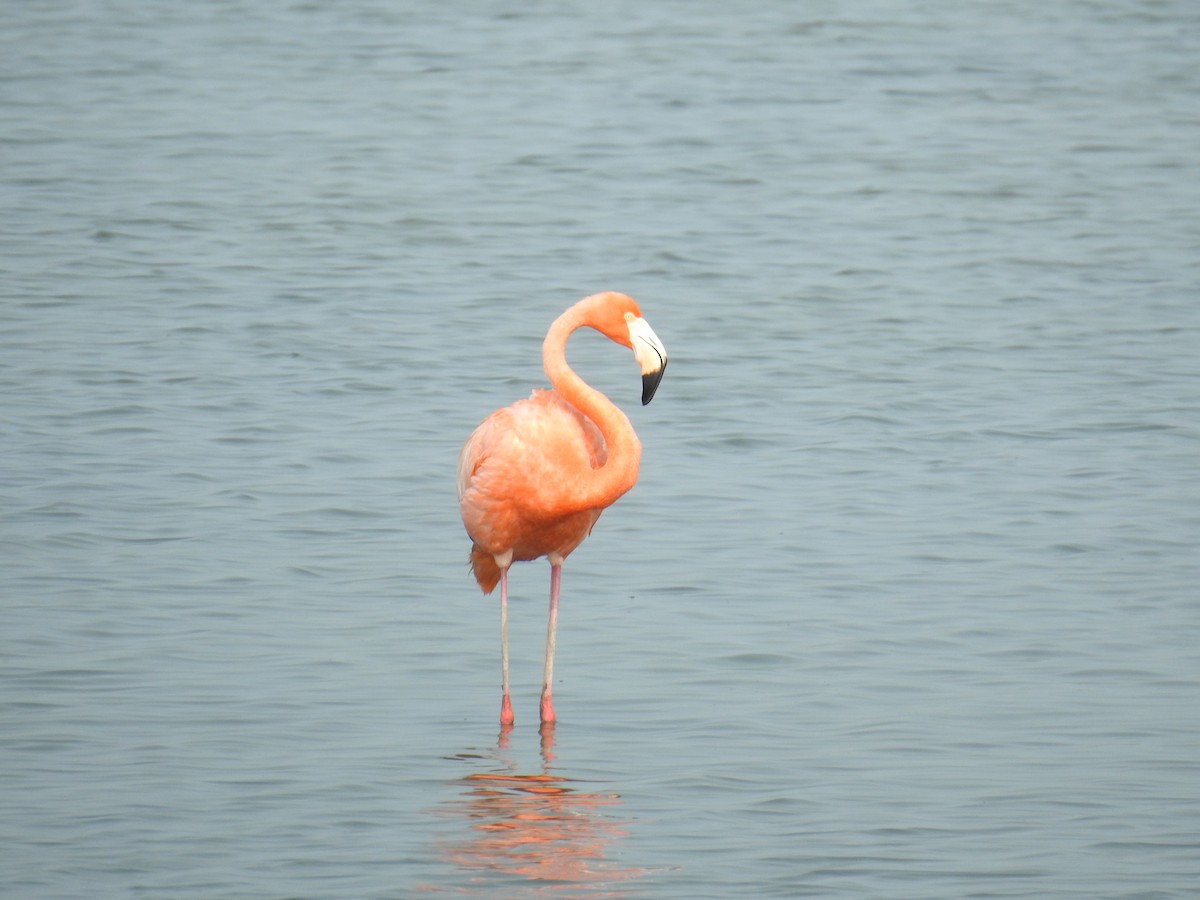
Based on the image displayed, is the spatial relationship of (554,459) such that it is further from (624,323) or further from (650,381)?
(624,323)

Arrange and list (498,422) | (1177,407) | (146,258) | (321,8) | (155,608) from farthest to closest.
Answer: (321,8)
(146,258)
(1177,407)
(155,608)
(498,422)

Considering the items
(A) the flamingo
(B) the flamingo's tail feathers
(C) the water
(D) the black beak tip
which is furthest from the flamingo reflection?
(D) the black beak tip

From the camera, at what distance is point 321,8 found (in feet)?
73.2

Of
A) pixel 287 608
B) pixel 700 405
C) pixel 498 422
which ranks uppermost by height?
pixel 498 422

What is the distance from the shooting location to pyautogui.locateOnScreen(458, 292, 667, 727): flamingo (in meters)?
6.64

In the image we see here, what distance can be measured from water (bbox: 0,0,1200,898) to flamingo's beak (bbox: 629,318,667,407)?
3.38 ft

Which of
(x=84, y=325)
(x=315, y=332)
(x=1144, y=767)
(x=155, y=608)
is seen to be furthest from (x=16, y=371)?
(x=1144, y=767)

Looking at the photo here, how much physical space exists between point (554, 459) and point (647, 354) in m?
0.47

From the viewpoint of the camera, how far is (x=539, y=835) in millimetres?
5621

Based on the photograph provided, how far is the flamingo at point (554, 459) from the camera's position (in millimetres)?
6637

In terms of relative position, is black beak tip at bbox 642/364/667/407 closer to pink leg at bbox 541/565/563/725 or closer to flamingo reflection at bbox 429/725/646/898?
pink leg at bbox 541/565/563/725

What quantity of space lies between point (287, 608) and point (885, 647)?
2211 millimetres

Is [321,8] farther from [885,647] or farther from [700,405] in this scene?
[885,647]

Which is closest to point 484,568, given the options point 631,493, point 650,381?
point 650,381
